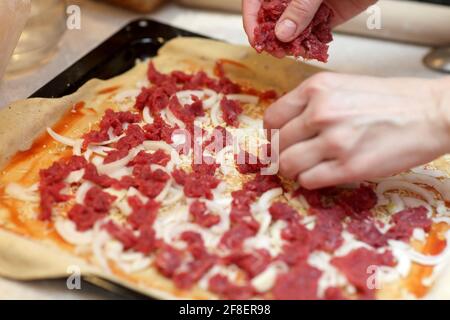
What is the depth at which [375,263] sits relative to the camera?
1822mm

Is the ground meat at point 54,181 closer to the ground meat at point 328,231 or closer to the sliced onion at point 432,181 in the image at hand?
the ground meat at point 328,231

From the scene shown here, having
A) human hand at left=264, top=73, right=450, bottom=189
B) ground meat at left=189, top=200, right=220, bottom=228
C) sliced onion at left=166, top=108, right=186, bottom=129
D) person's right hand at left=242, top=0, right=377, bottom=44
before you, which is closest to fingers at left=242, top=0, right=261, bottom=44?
person's right hand at left=242, top=0, right=377, bottom=44

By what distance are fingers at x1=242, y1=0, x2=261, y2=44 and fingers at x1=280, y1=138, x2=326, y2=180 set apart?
64 centimetres

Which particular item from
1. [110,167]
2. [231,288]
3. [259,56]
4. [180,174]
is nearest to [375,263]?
[231,288]

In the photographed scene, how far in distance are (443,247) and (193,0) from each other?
198 cm

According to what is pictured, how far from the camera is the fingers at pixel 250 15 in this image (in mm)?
2324

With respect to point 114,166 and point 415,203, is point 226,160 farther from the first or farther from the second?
point 415,203

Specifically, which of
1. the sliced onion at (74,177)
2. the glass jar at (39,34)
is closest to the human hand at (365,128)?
the sliced onion at (74,177)

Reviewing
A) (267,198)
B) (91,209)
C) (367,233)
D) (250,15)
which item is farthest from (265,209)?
(250,15)

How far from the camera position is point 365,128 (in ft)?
5.82

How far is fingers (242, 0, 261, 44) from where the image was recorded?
2.32m

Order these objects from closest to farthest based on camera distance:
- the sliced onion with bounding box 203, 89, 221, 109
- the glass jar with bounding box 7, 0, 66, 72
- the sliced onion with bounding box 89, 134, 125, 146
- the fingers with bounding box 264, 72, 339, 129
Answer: the fingers with bounding box 264, 72, 339, 129 → the sliced onion with bounding box 89, 134, 125, 146 → the sliced onion with bounding box 203, 89, 221, 109 → the glass jar with bounding box 7, 0, 66, 72

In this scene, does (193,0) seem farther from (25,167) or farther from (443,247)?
(443,247)

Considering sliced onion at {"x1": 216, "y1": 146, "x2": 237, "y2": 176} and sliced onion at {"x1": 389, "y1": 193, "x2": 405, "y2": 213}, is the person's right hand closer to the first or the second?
sliced onion at {"x1": 216, "y1": 146, "x2": 237, "y2": 176}
